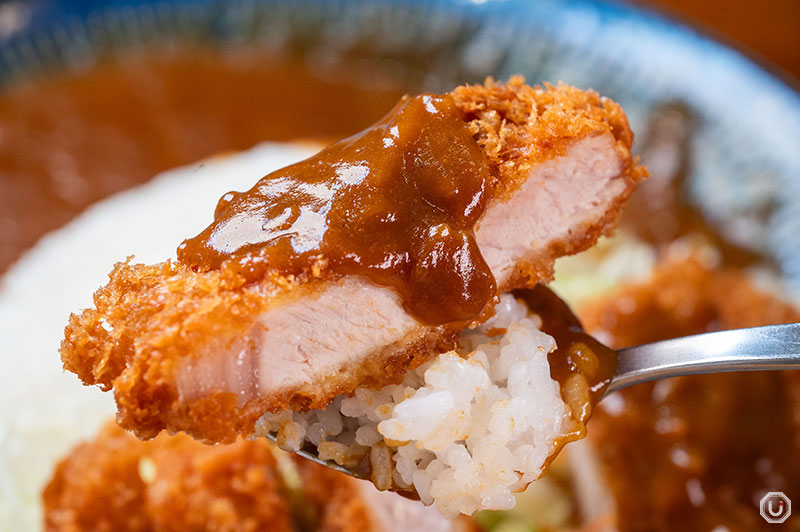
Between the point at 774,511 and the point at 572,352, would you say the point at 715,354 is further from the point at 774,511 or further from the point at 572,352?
the point at 774,511

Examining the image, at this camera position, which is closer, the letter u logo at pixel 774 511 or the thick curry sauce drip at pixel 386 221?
the thick curry sauce drip at pixel 386 221

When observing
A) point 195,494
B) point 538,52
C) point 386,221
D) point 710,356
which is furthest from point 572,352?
point 538,52

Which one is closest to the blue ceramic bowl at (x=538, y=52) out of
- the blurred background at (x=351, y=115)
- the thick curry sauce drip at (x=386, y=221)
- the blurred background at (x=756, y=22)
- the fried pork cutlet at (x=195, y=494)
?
the blurred background at (x=351, y=115)

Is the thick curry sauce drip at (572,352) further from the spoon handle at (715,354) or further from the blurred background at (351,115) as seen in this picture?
the blurred background at (351,115)

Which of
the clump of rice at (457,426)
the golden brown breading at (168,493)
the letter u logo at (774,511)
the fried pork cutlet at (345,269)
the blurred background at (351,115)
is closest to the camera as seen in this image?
the fried pork cutlet at (345,269)

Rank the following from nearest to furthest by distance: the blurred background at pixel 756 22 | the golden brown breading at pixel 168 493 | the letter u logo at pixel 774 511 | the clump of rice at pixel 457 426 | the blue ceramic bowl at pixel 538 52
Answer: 1. the clump of rice at pixel 457 426
2. the golden brown breading at pixel 168 493
3. the letter u logo at pixel 774 511
4. the blue ceramic bowl at pixel 538 52
5. the blurred background at pixel 756 22

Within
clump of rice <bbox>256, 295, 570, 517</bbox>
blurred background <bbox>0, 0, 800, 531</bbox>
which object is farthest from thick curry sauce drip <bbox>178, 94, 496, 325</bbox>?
blurred background <bbox>0, 0, 800, 531</bbox>
